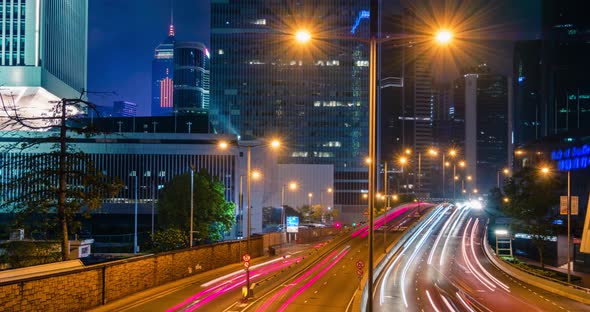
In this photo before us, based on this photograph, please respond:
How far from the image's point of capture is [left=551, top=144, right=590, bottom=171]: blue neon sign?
95812mm

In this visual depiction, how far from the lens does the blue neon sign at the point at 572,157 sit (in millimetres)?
95812

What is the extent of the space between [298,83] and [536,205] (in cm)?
10446

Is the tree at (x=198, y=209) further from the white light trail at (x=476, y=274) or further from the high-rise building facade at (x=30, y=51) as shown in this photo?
the high-rise building facade at (x=30, y=51)

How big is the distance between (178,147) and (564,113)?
141 m

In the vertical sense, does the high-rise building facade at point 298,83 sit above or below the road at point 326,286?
above

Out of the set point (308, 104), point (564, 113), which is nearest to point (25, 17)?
point (308, 104)

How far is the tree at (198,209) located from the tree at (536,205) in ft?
143

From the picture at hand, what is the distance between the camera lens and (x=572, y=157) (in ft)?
334

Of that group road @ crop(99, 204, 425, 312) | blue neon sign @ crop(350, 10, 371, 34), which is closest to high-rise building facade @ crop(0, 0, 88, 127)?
road @ crop(99, 204, 425, 312)

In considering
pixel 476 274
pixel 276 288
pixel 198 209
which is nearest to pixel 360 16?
pixel 198 209

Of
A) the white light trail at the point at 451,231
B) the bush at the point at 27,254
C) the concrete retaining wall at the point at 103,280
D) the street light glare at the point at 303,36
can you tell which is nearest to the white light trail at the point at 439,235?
the white light trail at the point at 451,231

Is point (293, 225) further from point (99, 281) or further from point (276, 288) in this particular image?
point (99, 281)

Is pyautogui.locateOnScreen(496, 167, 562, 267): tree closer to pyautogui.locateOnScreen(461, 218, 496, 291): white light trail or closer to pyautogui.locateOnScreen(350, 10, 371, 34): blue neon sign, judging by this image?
pyautogui.locateOnScreen(461, 218, 496, 291): white light trail

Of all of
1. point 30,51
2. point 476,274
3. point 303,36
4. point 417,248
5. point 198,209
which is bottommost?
point 476,274
